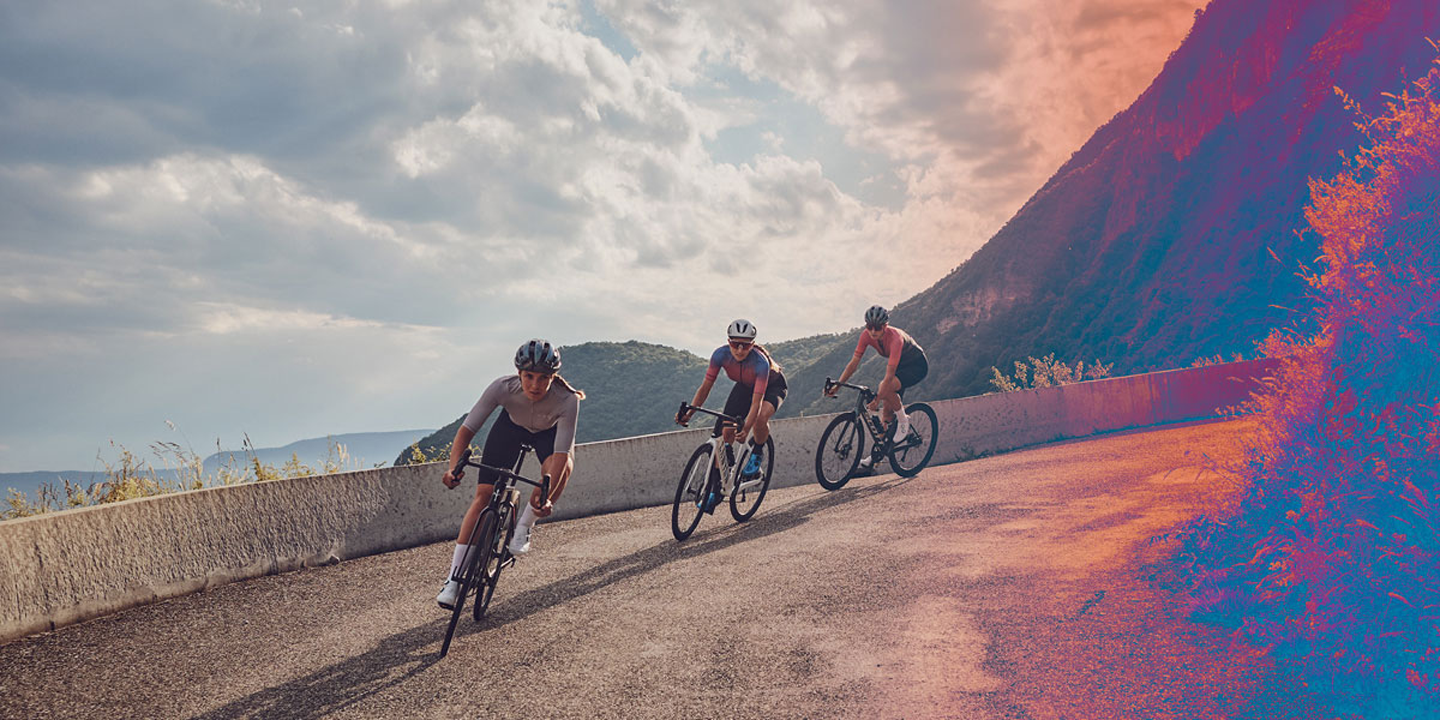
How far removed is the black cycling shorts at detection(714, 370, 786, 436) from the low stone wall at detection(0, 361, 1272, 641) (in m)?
2.24

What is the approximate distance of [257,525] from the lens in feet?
24.4

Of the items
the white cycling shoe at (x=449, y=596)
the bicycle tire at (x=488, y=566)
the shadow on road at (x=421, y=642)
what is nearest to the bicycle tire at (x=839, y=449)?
the shadow on road at (x=421, y=642)

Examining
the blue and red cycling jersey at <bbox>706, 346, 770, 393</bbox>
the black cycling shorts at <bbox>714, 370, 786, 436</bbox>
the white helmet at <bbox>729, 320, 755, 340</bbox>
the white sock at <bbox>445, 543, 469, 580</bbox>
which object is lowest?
the white sock at <bbox>445, 543, 469, 580</bbox>

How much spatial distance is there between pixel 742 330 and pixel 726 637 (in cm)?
390

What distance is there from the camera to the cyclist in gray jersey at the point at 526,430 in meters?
5.54

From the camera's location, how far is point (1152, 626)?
14.9 feet

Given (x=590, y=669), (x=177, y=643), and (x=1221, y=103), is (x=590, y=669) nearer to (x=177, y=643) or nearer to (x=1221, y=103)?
(x=177, y=643)

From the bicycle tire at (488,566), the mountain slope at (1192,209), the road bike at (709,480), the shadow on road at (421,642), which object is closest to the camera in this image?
the shadow on road at (421,642)

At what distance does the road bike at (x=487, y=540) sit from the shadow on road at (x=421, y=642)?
9.0 inches

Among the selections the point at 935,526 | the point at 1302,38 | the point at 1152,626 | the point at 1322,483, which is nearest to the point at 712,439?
the point at 935,526

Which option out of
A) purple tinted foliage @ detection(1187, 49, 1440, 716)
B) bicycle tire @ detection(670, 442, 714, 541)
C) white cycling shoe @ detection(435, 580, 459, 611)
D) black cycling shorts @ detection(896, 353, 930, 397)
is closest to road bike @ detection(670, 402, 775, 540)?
bicycle tire @ detection(670, 442, 714, 541)

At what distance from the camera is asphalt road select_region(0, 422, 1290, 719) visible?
13.3 ft

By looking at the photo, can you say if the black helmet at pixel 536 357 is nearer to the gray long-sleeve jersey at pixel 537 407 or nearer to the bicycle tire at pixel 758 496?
the gray long-sleeve jersey at pixel 537 407

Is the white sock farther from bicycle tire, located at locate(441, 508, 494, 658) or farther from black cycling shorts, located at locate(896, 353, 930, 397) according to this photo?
black cycling shorts, located at locate(896, 353, 930, 397)
